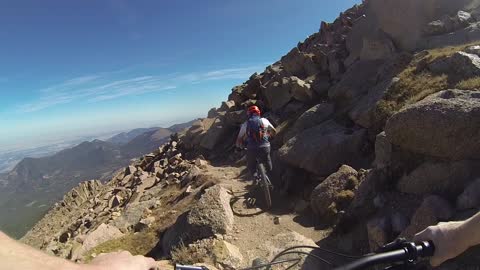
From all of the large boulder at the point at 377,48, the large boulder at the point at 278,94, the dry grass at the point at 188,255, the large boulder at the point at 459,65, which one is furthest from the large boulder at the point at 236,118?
the dry grass at the point at 188,255

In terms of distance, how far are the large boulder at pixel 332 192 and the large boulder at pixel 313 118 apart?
5999 mm

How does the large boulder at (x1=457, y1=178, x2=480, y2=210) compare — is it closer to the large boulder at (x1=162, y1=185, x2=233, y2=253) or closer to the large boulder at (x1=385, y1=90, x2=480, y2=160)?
the large boulder at (x1=385, y1=90, x2=480, y2=160)

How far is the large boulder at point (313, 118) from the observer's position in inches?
728

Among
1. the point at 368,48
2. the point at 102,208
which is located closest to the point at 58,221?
the point at 102,208

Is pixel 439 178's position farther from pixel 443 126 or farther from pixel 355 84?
pixel 355 84

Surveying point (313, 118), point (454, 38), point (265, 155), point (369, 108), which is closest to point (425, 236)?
point (265, 155)

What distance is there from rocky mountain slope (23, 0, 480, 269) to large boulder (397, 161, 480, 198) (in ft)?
0.09

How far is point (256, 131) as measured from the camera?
47.2 feet

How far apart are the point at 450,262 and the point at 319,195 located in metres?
5.84

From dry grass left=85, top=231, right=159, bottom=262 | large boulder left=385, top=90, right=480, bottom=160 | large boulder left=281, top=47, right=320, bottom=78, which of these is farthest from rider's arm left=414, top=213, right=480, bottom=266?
large boulder left=281, top=47, right=320, bottom=78

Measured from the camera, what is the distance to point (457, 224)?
2.85m

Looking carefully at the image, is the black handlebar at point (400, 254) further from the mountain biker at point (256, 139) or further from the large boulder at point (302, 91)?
the large boulder at point (302, 91)

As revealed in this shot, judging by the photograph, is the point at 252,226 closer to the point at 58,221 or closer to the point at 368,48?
the point at 368,48

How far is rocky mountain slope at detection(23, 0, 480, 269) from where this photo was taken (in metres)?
9.15
